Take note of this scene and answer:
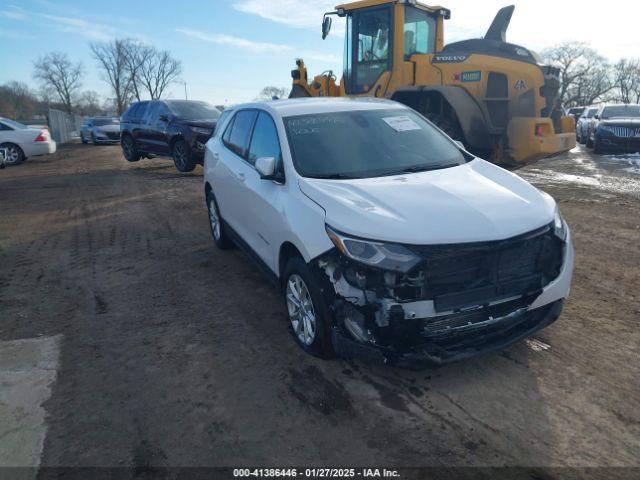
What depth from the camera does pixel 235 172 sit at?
200 inches

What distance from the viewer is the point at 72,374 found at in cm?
348

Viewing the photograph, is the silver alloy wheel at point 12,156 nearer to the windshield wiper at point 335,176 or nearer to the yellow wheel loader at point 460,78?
the yellow wheel loader at point 460,78

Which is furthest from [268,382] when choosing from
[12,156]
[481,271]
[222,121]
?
[12,156]

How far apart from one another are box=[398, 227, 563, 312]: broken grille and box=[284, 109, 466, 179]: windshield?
1208 millimetres

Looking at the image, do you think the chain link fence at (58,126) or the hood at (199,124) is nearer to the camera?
the hood at (199,124)

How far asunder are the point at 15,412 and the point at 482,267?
308cm

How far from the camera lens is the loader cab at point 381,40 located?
928 centimetres

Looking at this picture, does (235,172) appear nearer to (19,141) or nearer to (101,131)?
(19,141)

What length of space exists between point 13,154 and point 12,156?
0.08 m

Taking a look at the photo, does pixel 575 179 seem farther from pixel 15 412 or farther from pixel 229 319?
pixel 15 412

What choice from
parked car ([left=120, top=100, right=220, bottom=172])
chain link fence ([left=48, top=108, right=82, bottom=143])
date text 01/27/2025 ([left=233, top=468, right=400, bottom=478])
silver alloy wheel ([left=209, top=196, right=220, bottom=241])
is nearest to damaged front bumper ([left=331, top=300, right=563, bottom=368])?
date text 01/27/2025 ([left=233, top=468, right=400, bottom=478])

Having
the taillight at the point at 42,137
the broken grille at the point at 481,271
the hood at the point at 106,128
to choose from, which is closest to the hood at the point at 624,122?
the broken grille at the point at 481,271

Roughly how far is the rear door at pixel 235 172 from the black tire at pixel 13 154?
1441cm

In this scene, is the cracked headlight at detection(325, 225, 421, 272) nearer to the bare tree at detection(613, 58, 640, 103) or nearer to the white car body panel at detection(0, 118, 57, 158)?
the white car body panel at detection(0, 118, 57, 158)
